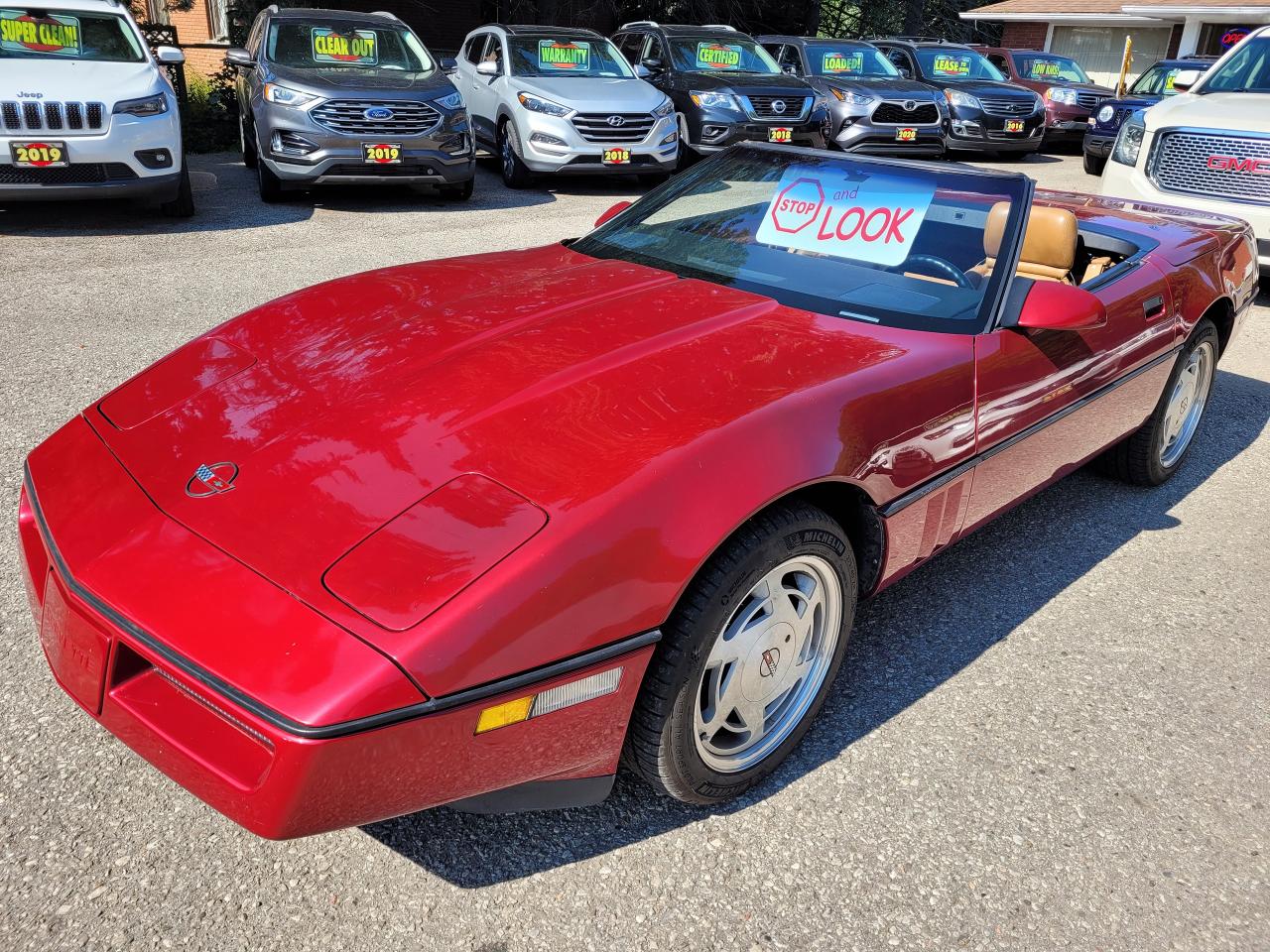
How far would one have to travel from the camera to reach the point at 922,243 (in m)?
3.05

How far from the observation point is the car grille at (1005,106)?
13836mm

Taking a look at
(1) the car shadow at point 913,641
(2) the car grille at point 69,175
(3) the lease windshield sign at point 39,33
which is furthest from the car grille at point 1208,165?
(3) the lease windshield sign at point 39,33

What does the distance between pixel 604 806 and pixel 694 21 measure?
21.1m

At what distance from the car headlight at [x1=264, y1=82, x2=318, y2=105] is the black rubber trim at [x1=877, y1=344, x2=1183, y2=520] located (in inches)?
285

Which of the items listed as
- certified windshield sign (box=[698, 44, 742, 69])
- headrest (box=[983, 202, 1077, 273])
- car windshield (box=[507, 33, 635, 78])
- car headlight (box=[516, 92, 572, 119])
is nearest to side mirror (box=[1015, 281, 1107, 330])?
headrest (box=[983, 202, 1077, 273])

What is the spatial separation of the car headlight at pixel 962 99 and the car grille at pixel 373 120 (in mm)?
8111

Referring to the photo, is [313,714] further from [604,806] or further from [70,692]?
[604,806]

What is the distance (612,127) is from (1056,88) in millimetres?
8986

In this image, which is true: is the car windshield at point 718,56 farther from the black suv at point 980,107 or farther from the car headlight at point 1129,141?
the car headlight at point 1129,141

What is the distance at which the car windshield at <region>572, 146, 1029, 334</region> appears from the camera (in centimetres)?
292

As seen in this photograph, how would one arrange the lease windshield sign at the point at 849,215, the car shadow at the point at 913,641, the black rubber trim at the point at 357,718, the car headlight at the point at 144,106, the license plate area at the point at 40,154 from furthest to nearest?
the car headlight at the point at 144,106, the license plate area at the point at 40,154, the lease windshield sign at the point at 849,215, the car shadow at the point at 913,641, the black rubber trim at the point at 357,718

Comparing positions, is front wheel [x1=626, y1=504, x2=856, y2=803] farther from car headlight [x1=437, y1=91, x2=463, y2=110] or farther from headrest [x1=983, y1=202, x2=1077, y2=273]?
car headlight [x1=437, y1=91, x2=463, y2=110]

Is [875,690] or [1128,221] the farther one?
[1128,221]

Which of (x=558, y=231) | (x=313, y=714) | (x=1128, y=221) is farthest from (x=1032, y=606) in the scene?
(x=558, y=231)
